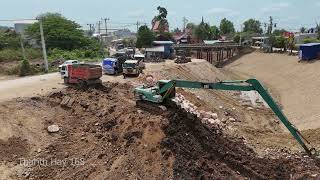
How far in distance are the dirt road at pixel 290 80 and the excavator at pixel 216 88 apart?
12027 mm

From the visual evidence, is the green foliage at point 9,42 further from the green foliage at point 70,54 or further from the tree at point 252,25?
the tree at point 252,25

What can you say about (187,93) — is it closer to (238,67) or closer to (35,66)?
(35,66)

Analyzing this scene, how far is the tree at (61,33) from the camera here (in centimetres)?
7425

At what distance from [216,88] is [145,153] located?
5.24 meters

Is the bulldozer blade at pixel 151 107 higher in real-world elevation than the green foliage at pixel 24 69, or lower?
lower

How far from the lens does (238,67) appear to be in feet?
273

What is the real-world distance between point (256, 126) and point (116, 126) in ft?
45.4

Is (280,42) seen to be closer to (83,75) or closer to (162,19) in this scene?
(162,19)

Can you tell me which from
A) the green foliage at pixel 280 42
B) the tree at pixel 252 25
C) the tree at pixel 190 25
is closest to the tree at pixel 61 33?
the green foliage at pixel 280 42

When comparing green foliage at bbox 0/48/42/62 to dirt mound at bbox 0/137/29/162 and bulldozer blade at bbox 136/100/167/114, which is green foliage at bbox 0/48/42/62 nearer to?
dirt mound at bbox 0/137/29/162

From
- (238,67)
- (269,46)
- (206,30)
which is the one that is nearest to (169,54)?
(238,67)

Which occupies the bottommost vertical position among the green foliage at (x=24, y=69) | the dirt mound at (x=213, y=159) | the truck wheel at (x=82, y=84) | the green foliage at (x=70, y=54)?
the dirt mound at (x=213, y=159)

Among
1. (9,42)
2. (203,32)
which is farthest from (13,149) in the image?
(203,32)

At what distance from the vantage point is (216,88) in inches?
871
